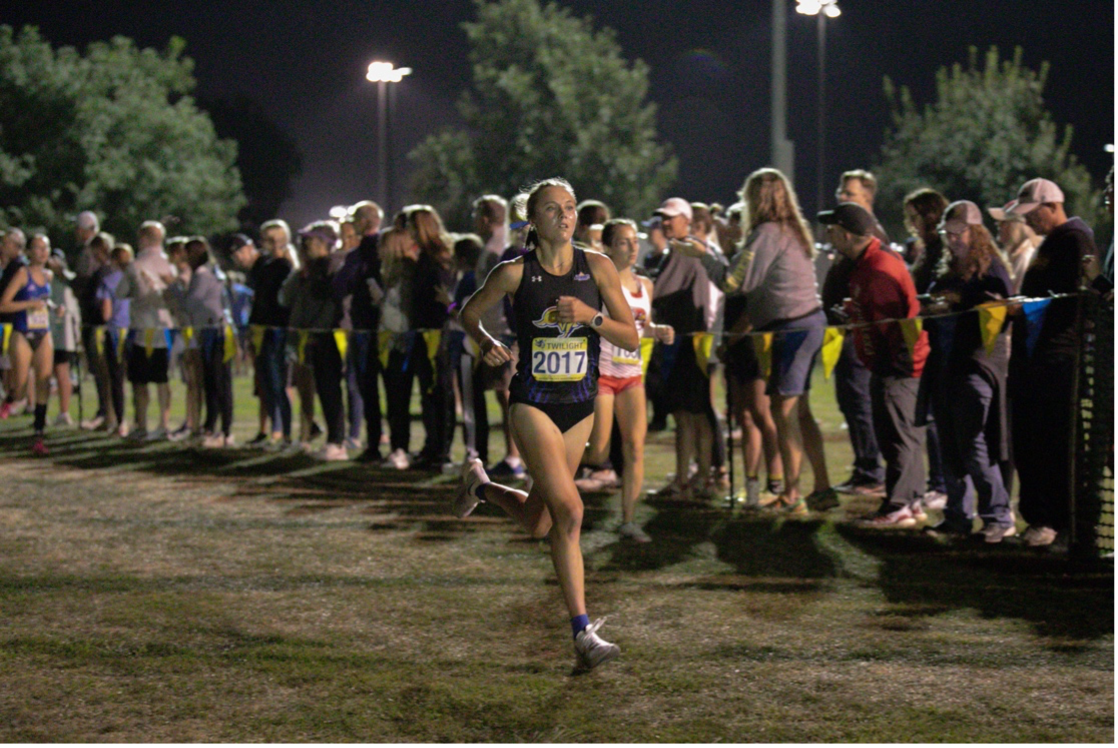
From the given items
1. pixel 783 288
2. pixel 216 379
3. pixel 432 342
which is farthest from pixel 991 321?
pixel 216 379

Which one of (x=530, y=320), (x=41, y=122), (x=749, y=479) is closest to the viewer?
(x=530, y=320)

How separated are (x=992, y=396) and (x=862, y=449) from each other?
8.45ft

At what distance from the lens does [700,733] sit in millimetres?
5012

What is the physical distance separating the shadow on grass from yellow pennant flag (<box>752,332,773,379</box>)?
1453 mm

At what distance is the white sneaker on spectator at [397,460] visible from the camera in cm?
1337

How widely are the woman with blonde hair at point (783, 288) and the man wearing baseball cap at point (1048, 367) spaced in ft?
5.45

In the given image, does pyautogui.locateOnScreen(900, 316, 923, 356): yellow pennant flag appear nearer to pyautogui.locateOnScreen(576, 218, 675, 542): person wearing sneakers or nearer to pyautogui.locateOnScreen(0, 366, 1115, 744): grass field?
pyautogui.locateOnScreen(0, 366, 1115, 744): grass field

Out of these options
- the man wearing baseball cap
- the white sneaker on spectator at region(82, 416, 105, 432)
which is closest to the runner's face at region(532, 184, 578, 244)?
the man wearing baseball cap

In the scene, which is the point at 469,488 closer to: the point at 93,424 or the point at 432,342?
the point at 432,342

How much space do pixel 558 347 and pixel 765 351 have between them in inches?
170

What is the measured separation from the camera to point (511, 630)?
6738mm

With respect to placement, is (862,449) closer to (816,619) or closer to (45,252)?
(816,619)

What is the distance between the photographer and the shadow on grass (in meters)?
6.89

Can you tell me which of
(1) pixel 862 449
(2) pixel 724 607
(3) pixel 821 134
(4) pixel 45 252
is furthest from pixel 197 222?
(2) pixel 724 607
